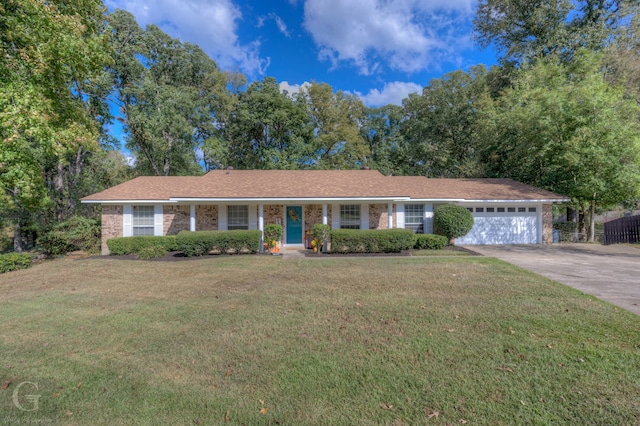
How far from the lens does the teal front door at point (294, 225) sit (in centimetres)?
1456

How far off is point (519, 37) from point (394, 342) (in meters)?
26.4

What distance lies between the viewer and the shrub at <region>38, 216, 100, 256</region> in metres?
14.1

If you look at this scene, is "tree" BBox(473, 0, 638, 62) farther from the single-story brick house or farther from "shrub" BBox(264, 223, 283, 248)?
"shrub" BBox(264, 223, 283, 248)

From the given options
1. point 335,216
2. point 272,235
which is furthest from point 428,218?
point 272,235

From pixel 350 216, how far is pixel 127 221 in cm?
1045

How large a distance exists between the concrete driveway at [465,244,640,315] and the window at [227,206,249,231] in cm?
1040

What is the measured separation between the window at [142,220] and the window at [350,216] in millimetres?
9064

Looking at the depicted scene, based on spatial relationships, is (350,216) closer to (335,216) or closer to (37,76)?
(335,216)

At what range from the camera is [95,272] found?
30.5ft

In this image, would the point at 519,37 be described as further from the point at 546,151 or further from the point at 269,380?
the point at 269,380

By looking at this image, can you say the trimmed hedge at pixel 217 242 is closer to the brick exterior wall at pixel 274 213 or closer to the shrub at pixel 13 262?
the brick exterior wall at pixel 274 213

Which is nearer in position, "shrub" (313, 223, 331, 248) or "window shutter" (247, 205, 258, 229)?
"shrub" (313, 223, 331, 248)

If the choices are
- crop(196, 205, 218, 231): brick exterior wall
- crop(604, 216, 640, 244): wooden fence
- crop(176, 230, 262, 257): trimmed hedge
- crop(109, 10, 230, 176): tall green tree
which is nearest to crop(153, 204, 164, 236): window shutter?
crop(196, 205, 218, 231): brick exterior wall
